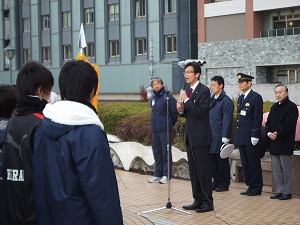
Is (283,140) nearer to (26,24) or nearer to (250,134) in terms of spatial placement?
(250,134)

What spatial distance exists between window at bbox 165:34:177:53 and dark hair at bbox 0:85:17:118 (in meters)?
37.3

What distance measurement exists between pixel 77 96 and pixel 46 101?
0.71 m

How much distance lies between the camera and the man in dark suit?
8.45 meters

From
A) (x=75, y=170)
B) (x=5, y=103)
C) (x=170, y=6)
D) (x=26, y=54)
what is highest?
(x=170, y=6)

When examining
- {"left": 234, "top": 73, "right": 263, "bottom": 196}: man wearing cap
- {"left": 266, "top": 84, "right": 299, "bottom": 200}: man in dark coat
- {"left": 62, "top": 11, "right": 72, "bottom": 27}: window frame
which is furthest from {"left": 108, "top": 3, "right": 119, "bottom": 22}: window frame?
{"left": 266, "top": 84, "right": 299, "bottom": 200}: man in dark coat

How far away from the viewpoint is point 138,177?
40.6ft

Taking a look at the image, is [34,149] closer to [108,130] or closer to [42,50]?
[108,130]

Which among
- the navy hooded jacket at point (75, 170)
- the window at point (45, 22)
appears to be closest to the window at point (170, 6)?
the window at point (45, 22)

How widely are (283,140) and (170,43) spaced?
33564mm

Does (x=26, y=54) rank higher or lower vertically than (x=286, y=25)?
lower

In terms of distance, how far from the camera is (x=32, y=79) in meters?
4.40

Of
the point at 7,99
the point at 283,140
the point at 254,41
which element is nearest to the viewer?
the point at 7,99

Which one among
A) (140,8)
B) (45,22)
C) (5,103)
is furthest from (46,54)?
(5,103)

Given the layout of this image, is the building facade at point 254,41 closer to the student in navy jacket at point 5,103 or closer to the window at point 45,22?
the window at point 45,22
